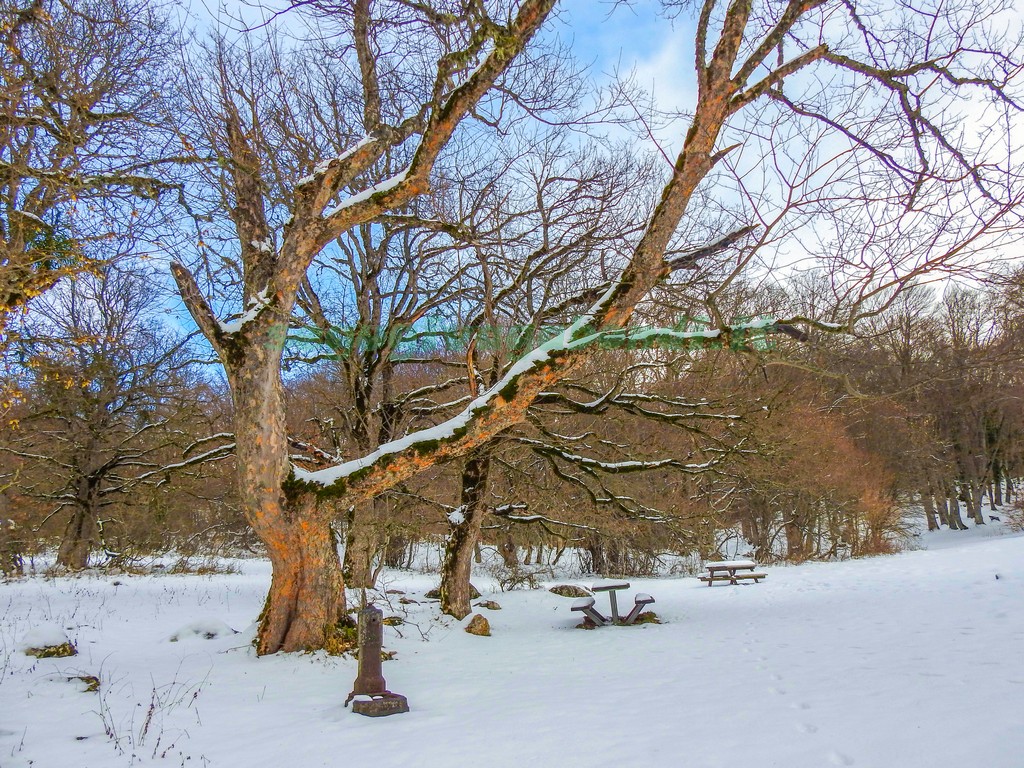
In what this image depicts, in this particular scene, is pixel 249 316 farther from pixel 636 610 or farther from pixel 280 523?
→ pixel 636 610

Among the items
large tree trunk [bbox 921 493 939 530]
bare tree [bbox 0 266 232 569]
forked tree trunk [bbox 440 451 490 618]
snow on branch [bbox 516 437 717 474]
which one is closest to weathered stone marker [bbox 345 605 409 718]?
snow on branch [bbox 516 437 717 474]

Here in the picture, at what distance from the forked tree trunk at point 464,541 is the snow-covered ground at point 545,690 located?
1.59 feet

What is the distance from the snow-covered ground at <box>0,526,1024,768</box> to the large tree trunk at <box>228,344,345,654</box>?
367mm

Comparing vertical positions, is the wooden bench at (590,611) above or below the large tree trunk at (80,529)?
below

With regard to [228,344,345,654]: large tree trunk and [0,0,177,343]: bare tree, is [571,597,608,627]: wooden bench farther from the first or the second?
[0,0,177,343]: bare tree

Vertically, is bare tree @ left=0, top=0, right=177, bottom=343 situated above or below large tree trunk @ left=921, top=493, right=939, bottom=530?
above

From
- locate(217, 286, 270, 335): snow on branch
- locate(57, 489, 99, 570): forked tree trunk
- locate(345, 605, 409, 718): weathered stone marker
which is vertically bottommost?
locate(345, 605, 409, 718): weathered stone marker

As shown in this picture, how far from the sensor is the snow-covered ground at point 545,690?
3730 mm

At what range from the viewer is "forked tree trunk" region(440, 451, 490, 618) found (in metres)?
9.60

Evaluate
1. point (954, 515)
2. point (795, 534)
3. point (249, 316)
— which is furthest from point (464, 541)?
point (954, 515)

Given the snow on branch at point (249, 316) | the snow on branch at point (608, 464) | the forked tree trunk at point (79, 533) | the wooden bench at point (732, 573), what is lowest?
the wooden bench at point (732, 573)

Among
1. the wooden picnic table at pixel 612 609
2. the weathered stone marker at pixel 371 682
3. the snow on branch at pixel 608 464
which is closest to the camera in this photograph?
the weathered stone marker at pixel 371 682

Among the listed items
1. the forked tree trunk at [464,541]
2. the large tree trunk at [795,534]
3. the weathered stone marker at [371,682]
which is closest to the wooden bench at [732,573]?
the forked tree trunk at [464,541]

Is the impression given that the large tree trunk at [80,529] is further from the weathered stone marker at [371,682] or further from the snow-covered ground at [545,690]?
the weathered stone marker at [371,682]
